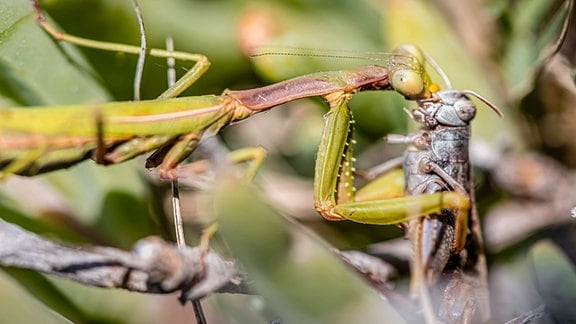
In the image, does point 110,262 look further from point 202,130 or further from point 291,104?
point 291,104

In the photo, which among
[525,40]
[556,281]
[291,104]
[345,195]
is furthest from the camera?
[291,104]

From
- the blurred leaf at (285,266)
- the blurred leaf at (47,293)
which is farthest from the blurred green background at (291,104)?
the blurred leaf at (285,266)

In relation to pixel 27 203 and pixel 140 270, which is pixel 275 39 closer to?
pixel 27 203

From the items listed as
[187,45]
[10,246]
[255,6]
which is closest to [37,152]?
[10,246]

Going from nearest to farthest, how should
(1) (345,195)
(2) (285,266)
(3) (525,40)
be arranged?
(2) (285,266) < (1) (345,195) < (3) (525,40)

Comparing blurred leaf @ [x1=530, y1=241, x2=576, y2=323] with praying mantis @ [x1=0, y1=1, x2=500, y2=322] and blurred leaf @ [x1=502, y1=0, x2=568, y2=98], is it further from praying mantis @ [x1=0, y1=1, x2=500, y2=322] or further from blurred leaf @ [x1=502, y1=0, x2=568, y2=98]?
blurred leaf @ [x1=502, y1=0, x2=568, y2=98]

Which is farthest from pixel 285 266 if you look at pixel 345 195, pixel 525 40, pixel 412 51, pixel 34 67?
pixel 525 40

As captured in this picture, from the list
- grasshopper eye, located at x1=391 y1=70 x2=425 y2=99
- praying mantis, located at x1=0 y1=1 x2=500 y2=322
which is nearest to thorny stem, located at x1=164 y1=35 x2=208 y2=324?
praying mantis, located at x1=0 y1=1 x2=500 y2=322

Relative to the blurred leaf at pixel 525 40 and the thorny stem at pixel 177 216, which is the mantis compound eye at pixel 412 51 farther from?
the thorny stem at pixel 177 216
